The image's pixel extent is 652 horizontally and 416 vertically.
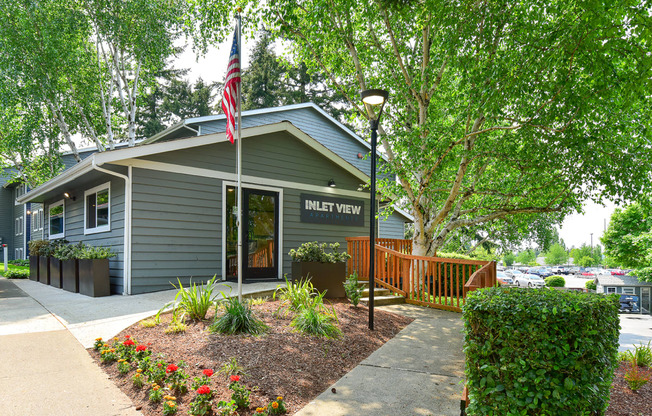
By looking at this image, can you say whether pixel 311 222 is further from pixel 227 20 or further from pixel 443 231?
pixel 227 20

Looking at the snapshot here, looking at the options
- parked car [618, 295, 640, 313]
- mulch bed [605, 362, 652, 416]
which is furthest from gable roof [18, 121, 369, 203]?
parked car [618, 295, 640, 313]

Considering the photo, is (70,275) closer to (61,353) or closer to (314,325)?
(61,353)

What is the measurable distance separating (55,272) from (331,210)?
6.61 metres

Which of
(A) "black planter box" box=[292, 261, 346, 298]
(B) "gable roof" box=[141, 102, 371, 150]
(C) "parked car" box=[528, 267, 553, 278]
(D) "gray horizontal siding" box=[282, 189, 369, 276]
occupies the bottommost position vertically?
(C) "parked car" box=[528, 267, 553, 278]

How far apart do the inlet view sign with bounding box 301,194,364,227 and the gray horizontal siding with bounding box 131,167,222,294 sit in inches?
88.8

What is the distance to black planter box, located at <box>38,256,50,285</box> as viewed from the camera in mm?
9945

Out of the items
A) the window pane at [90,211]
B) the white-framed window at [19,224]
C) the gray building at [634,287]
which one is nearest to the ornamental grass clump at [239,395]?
the window pane at [90,211]

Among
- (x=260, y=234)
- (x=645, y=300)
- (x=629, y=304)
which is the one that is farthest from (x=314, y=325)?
(x=645, y=300)

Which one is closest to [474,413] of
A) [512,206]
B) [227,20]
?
[512,206]

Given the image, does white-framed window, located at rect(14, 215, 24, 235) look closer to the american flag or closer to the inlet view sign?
the inlet view sign

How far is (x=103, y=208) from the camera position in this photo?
8453 mm

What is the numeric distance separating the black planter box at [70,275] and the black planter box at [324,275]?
14.9ft

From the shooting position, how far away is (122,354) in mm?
3732

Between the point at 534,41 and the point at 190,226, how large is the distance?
659 centimetres
